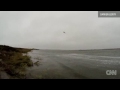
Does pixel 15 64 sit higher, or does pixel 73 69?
pixel 15 64

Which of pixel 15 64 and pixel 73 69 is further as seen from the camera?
pixel 15 64
